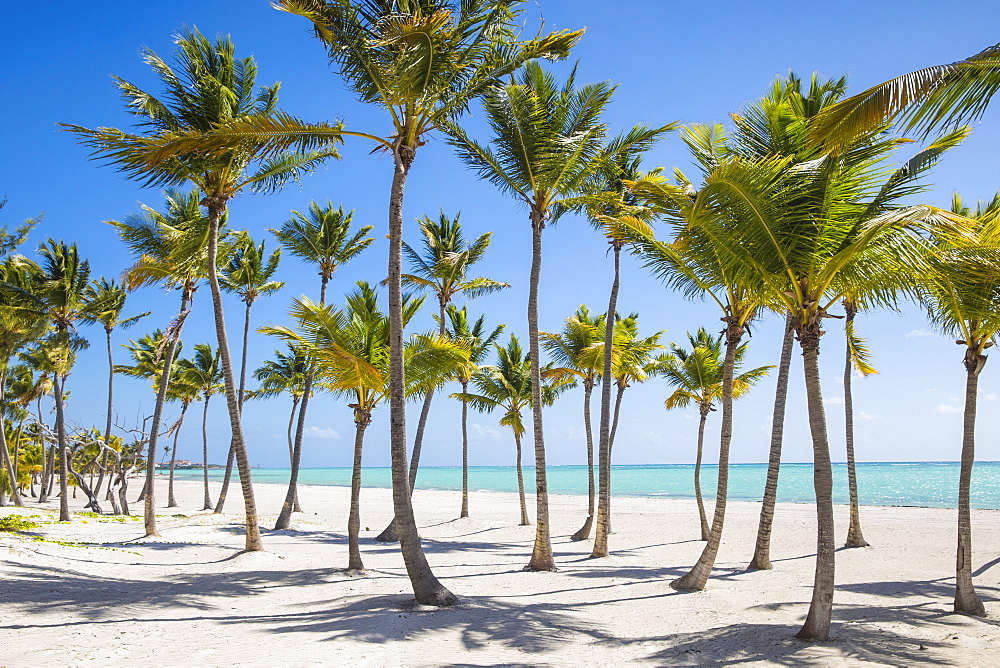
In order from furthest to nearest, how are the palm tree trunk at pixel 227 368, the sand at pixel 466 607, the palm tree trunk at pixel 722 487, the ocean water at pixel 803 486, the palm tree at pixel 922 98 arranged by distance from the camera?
the ocean water at pixel 803 486 → the palm tree trunk at pixel 227 368 → the palm tree trunk at pixel 722 487 → the sand at pixel 466 607 → the palm tree at pixel 922 98

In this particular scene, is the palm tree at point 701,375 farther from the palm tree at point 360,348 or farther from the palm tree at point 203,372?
the palm tree at point 203,372

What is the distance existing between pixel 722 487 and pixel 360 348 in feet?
23.3

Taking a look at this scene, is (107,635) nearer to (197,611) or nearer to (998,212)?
(197,611)

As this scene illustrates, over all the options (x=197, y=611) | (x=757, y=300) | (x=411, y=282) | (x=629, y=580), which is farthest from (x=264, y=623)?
(x=411, y=282)

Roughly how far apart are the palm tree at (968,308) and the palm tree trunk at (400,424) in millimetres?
6468

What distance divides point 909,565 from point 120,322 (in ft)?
82.0

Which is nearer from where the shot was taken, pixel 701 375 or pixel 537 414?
pixel 537 414

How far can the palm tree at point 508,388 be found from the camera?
2389cm

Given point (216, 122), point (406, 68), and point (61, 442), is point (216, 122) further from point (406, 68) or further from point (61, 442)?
point (61, 442)

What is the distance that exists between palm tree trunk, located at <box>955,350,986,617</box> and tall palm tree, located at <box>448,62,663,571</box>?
610cm

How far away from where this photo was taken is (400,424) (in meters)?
8.48

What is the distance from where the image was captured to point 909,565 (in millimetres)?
12500

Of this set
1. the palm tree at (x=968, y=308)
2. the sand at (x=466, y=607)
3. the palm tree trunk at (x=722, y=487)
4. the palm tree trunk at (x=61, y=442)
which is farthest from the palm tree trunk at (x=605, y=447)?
the palm tree trunk at (x=61, y=442)

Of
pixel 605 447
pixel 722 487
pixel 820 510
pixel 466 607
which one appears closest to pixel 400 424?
pixel 466 607
